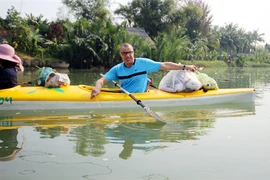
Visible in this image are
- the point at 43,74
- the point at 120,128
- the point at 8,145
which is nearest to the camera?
the point at 8,145

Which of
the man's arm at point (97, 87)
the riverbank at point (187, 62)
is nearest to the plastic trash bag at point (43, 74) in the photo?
the man's arm at point (97, 87)

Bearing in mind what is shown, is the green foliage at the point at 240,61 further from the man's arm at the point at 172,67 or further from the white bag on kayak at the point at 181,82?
the man's arm at the point at 172,67

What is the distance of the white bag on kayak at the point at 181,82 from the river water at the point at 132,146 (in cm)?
61

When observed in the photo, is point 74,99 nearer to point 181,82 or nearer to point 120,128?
point 120,128

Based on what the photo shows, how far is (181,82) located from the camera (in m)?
5.64

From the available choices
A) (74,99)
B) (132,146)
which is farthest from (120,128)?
(74,99)

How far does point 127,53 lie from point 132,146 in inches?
71.5

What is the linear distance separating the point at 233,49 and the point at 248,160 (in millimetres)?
49481

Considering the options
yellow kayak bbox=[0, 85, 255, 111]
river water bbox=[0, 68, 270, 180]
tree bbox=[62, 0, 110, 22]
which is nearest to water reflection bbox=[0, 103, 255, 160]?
river water bbox=[0, 68, 270, 180]

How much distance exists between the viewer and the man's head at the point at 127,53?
4754 mm

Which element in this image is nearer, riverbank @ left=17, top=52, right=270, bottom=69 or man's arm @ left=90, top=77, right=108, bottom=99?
man's arm @ left=90, top=77, right=108, bottom=99

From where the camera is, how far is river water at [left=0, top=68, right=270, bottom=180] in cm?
261

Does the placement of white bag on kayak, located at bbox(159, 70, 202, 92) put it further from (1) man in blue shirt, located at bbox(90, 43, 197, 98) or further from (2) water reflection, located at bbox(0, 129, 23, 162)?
(2) water reflection, located at bbox(0, 129, 23, 162)

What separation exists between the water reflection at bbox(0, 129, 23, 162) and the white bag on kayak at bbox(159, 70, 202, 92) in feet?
8.91
